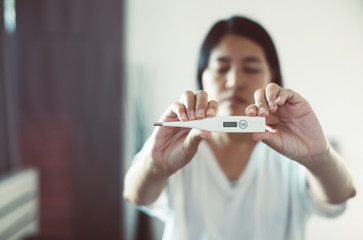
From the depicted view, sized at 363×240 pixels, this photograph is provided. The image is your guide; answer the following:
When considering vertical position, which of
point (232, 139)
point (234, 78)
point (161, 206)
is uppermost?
point (234, 78)

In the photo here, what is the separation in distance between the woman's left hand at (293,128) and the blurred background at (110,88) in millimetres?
51

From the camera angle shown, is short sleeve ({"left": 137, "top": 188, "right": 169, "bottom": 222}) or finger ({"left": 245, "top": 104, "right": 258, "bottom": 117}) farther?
short sleeve ({"left": 137, "top": 188, "right": 169, "bottom": 222})

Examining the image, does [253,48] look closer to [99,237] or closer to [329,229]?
[329,229]

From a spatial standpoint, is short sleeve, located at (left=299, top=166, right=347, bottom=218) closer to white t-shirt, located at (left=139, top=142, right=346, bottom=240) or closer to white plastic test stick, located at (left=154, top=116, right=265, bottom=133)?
white t-shirt, located at (left=139, top=142, right=346, bottom=240)

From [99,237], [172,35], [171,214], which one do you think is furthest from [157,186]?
[99,237]

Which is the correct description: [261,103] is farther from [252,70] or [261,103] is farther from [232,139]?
[232,139]

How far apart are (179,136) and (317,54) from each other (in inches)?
9.3

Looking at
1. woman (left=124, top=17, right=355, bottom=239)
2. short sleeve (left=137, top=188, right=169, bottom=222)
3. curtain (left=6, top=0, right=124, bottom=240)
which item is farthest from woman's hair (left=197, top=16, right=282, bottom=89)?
curtain (left=6, top=0, right=124, bottom=240)

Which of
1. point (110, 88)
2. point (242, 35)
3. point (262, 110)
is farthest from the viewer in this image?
point (110, 88)

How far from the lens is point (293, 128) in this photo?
15.1 inches

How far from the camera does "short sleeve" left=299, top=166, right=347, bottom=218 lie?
468mm

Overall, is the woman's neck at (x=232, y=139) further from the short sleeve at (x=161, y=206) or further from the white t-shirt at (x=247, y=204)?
the short sleeve at (x=161, y=206)

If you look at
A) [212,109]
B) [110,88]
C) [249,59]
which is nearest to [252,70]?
[249,59]

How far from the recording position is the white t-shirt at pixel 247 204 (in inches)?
19.0
